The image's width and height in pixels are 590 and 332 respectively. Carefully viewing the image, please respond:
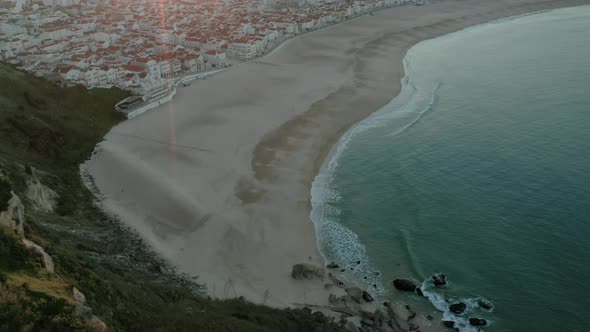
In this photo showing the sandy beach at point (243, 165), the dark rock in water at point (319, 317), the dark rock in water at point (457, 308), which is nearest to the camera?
the dark rock in water at point (319, 317)

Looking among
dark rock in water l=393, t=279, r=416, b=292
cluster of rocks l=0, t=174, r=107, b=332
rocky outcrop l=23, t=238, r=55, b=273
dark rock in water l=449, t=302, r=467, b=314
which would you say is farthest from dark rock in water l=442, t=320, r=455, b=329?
rocky outcrop l=23, t=238, r=55, b=273

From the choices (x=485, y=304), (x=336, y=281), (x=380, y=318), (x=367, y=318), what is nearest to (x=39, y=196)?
(x=336, y=281)

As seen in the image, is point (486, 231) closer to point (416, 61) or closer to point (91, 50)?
point (416, 61)

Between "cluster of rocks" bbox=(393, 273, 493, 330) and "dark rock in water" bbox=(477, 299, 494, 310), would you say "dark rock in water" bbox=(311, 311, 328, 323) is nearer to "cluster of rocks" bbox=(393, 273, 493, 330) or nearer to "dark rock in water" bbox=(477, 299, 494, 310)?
"cluster of rocks" bbox=(393, 273, 493, 330)

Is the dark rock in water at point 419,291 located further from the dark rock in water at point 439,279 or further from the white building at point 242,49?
the white building at point 242,49

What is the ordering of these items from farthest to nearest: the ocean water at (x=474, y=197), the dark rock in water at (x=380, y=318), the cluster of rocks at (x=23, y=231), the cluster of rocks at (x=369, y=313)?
1. the ocean water at (x=474, y=197)
2. the dark rock in water at (x=380, y=318)
3. the cluster of rocks at (x=369, y=313)
4. the cluster of rocks at (x=23, y=231)

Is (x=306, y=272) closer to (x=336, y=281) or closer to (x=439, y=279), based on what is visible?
(x=336, y=281)

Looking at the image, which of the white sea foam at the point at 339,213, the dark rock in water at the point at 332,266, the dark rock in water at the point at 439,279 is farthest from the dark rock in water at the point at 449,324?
the dark rock in water at the point at 332,266
